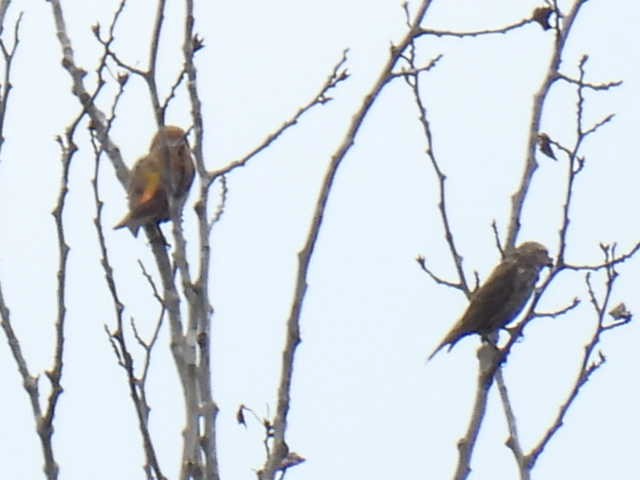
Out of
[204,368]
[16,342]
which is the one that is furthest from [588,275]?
[16,342]

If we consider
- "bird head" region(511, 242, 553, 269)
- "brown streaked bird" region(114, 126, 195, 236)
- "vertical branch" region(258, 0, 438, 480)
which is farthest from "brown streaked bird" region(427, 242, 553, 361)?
"vertical branch" region(258, 0, 438, 480)

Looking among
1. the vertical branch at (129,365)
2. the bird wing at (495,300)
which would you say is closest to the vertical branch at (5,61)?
the vertical branch at (129,365)

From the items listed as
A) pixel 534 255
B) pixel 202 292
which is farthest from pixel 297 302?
pixel 534 255

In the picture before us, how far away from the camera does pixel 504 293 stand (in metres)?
7.29

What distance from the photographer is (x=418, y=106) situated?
536 centimetres

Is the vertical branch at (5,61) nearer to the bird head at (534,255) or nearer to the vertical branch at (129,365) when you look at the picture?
the vertical branch at (129,365)

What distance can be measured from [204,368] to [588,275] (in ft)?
5.22

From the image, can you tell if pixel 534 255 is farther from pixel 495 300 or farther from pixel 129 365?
pixel 129 365

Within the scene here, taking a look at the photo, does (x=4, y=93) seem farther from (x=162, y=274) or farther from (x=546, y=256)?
(x=546, y=256)

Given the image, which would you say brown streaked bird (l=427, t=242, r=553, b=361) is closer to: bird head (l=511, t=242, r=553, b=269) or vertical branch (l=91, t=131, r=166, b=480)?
bird head (l=511, t=242, r=553, b=269)

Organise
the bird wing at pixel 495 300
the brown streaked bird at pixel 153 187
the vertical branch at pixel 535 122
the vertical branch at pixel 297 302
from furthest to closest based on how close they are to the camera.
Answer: the brown streaked bird at pixel 153 187, the bird wing at pixel 495 300, the vertical branch at pixel 535 122, the vertical branch at pixel 297 302

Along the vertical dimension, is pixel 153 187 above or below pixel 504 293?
above

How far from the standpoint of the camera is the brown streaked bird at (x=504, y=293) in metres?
6.93

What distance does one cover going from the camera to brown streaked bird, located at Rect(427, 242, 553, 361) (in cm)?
693
